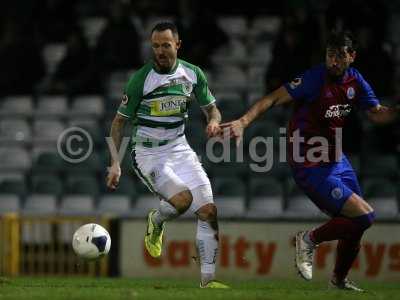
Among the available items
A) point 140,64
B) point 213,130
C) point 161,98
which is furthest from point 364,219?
point 140,64

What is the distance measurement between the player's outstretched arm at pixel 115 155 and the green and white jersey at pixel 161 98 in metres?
0.10

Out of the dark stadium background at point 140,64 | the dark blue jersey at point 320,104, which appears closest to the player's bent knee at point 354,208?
the dark blue jersey at point 320,104

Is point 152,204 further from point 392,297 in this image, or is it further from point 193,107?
point 392,297

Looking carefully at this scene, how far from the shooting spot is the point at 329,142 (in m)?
10.2

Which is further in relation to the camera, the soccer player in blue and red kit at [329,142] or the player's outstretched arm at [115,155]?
the soccer player in blue and red kit at [329,142]

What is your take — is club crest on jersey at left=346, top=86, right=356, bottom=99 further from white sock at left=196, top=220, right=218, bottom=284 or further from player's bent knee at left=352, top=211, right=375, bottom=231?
white sock at left=196, top=220, right=218, bottom=284

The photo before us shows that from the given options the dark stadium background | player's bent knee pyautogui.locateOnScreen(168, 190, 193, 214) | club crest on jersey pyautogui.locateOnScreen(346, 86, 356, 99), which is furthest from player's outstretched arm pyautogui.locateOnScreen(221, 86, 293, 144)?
the dark stadium background

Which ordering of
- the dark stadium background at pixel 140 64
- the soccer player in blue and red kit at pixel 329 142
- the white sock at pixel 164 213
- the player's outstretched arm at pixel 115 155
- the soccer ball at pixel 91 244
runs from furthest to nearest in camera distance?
the dark stadium background at pixel 140 64 → the soccer ball at pixel 91 244 → the white sock at pixel 164 213 → the soccer player in blue and red kit at pixel 329 142 → the player's outstretched arm at pixel 115 155

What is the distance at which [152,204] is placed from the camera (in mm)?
15547

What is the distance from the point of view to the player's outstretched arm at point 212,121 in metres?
9.68

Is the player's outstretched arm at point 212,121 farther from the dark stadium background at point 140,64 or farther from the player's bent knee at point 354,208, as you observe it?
the dark stadium background at point 140,64

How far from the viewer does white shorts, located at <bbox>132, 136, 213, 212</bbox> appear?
403 inches

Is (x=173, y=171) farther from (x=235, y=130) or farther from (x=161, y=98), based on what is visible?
(x=235, y=130)

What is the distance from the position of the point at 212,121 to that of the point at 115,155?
0.92 metres
